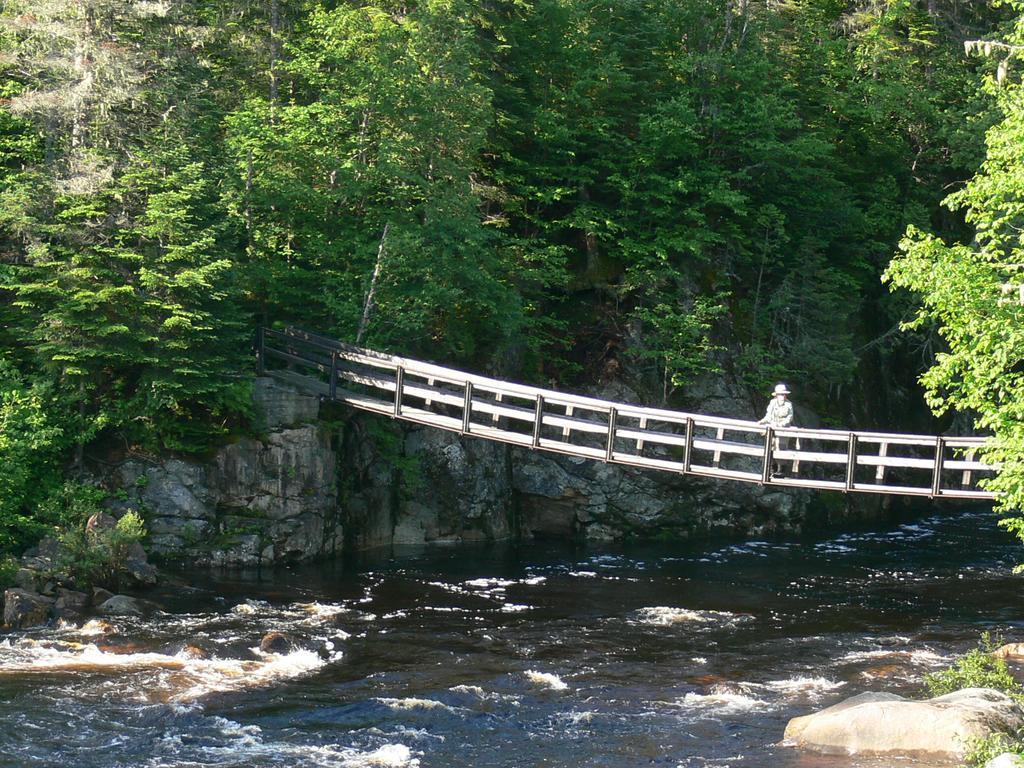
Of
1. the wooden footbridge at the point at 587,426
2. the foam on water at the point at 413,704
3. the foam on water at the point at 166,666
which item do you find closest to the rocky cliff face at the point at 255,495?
the wooden footbridge at the point at 587,426

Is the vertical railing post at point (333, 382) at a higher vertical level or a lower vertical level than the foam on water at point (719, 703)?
higher

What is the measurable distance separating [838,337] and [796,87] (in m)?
8.13

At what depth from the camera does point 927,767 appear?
12086mm

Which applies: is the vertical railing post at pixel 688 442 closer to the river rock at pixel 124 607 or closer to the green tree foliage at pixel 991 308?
the green tree foliage at pixel 991 308

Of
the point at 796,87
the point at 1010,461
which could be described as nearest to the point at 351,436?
the point at 1010,461

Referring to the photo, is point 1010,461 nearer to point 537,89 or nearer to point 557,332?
point 557,332

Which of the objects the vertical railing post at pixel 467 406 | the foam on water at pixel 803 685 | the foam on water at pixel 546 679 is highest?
the vertical railing post at pixel 467 406

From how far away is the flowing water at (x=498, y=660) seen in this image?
1285cm

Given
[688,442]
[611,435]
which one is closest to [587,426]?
[611,435]

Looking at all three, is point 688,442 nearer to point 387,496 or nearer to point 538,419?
point 538,419

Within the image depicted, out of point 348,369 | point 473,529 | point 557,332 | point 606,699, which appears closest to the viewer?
point 606,699

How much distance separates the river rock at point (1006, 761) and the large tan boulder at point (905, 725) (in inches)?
35.2

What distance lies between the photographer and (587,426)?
19516 mm

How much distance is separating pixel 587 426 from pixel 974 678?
7.67 m
